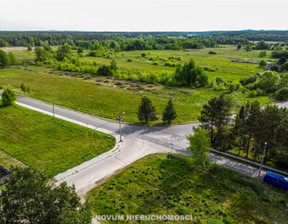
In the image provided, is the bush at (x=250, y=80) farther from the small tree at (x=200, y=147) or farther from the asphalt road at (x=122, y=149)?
the small tree at (x=200, y=147)

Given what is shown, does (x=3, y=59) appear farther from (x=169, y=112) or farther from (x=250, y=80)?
(x=250, y=80)

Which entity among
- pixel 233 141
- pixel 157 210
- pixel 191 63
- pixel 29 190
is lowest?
pixel 157 210

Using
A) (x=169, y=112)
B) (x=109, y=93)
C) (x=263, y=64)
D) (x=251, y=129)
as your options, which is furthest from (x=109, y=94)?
(x=263, y=64)

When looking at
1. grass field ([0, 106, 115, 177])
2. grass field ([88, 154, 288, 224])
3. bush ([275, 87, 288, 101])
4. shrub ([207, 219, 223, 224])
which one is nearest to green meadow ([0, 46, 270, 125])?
bush ([275, 87, 288, 101])

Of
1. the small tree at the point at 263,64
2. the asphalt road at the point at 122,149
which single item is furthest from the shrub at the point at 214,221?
the small tree at the point at 263,64

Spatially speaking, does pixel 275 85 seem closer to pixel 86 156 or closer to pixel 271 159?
pixel 271 159

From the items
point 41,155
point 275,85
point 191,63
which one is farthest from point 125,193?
point 275,85
